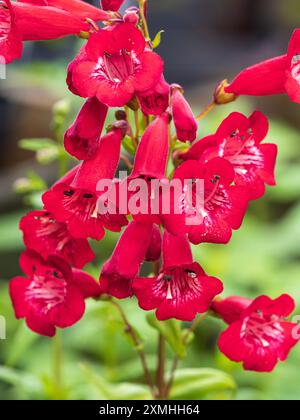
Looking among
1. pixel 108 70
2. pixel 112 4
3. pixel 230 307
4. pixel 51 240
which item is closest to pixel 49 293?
pixel 51 240

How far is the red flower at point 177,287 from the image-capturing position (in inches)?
53.3

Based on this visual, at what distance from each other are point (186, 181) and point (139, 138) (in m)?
0.24

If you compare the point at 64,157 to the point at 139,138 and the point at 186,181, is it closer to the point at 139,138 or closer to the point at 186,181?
the point at 139,138

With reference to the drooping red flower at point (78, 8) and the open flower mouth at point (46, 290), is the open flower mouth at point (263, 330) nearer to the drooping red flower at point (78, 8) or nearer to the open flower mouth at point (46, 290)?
the open flower mouth at point (46, 290)

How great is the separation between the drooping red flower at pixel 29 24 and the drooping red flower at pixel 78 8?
0.06 ft

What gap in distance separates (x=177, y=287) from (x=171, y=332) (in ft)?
0.60

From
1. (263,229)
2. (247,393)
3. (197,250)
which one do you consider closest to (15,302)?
(247,393)

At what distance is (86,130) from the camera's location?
134 cm

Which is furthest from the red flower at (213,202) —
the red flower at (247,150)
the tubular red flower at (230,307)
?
the tubular red flower at (230,307)

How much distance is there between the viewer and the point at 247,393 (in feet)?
6.86

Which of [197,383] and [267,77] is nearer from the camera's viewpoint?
[267,77]

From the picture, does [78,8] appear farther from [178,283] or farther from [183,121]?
[178,283]

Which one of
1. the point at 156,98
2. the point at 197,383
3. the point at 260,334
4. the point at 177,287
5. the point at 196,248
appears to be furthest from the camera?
the point at 196,248
